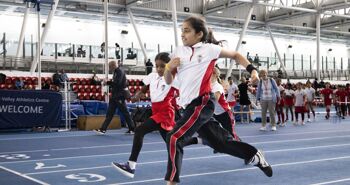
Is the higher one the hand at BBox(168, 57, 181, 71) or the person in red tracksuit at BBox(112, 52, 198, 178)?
the hand at BBox(168, 57, 181, 71)

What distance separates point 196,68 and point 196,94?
0.76 ft

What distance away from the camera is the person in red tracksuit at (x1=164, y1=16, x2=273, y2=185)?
3.89 meters

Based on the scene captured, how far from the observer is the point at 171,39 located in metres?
42.4

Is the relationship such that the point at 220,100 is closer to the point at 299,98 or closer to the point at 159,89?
the point at 159,89

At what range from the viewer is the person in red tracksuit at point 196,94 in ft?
12.8

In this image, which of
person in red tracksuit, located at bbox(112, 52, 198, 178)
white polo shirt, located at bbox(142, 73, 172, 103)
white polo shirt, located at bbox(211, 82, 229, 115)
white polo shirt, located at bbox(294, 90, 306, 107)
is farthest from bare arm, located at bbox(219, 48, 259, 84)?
white polo shirt, located at bbox(294, 90, 306, 107)

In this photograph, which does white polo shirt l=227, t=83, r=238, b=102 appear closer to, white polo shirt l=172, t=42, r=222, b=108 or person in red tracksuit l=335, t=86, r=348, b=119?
person in red tracksuit l=335, t=86, r=348, b=119

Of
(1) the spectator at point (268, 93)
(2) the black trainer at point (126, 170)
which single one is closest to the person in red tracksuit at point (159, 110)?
(2) the black trainer at point (126, 170)

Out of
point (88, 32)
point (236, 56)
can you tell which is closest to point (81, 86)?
point (88, 32)

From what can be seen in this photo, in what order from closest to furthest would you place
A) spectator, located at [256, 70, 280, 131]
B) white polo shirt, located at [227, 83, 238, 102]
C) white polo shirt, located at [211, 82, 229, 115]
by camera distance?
1. white polo shirt, located at [211, 82, 229, 115]
2. spectator, located at [256, 70, 280, 131]
3. white polo shirt, located at [227, 83, 238, 102]

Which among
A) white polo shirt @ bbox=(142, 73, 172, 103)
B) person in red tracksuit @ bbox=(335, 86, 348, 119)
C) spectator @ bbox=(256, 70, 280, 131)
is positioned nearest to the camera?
white polo shirt @ bbox=(142, 73, 172, 103)

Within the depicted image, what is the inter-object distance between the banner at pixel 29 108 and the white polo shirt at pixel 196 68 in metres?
10.2

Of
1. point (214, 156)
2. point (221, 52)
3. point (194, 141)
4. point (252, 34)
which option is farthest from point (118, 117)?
point (252, 34)

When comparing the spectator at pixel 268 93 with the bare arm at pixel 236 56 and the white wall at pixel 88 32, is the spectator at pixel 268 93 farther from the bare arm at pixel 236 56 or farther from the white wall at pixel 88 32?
the white wall at pixel 88 32
